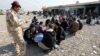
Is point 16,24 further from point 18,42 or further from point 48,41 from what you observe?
point 48,41

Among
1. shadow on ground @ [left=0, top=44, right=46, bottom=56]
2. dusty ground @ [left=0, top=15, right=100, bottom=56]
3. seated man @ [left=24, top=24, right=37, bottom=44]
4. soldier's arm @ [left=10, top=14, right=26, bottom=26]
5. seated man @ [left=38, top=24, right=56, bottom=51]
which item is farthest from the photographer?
seated man @ [left=24, top=24, right=37, bottom=44]

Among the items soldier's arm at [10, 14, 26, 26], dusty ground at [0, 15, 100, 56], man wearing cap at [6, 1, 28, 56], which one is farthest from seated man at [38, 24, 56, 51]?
soldier's arm at [10, 14, 26, 26]

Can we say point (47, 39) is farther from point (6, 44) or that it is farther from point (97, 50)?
point (6, 44)

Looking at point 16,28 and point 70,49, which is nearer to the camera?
point 16,28

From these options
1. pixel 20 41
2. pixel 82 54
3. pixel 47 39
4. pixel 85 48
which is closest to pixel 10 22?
pixel 20 41

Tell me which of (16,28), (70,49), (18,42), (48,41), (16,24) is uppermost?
(16,24)

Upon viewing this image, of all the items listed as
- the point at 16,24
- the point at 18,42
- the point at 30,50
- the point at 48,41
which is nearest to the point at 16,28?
the point at 16,24

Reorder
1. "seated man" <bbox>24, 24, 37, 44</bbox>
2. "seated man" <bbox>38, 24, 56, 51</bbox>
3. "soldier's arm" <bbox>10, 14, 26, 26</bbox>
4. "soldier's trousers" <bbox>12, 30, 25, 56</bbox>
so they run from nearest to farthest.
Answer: "soldier's arm" <bbox>10, 14, 26, 26</bbox> → "soldier's trousers" <bbox>12, 30, 25, 56</bbox> → "seated man" <bbox>38, 24, 56, 51</bbox> → "seated man" <bbox>24, 24, 37, 44</bbox>

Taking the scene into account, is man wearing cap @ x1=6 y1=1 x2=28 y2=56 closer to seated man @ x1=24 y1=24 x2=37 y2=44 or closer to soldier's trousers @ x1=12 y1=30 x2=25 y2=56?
soldier's trousers @ x1=12 y1=30 x2=25 y2=56

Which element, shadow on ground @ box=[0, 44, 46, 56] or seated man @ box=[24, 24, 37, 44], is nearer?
shadow on ground @ box=[0, 44, 46, 56]

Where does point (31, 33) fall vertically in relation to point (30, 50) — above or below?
above

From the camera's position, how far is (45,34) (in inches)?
288

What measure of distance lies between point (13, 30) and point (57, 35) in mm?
2996

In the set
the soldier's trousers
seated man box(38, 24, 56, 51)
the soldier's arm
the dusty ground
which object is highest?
the soldier's arm
